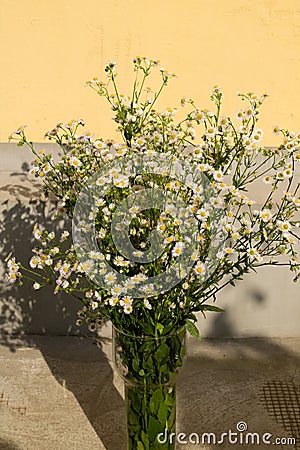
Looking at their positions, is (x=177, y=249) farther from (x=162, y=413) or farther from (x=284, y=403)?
(x=284, y=403)

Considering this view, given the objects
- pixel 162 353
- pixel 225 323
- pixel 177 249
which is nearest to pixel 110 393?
pixel 225 323

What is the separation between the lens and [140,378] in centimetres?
143

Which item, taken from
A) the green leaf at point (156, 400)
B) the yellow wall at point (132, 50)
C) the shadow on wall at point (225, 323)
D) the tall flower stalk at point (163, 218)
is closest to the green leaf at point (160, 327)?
the tall flower stalk at point (163, 218)

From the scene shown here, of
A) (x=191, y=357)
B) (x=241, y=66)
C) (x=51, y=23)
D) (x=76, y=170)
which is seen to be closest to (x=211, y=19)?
(x=241, y=66)

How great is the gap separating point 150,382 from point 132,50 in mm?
1282

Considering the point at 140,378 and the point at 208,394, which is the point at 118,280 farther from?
the point at 208,394

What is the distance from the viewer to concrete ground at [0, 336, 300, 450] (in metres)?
1.76

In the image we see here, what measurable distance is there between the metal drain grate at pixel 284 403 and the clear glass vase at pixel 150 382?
0.36 meters

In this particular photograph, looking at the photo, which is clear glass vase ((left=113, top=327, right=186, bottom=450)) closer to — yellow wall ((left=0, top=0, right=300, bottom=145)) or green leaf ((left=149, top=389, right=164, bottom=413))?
green leaf ((left=149, top=389, right=164, bottom=413))

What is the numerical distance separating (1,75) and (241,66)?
2.44 feet

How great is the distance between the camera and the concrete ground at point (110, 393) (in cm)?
176

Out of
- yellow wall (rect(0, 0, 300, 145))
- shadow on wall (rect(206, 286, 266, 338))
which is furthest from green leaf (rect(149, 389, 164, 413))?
yellow wall (rect(0, 0, 300, 145))

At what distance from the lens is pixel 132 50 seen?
2.42 m

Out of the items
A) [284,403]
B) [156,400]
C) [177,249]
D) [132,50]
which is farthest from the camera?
[132,50]
